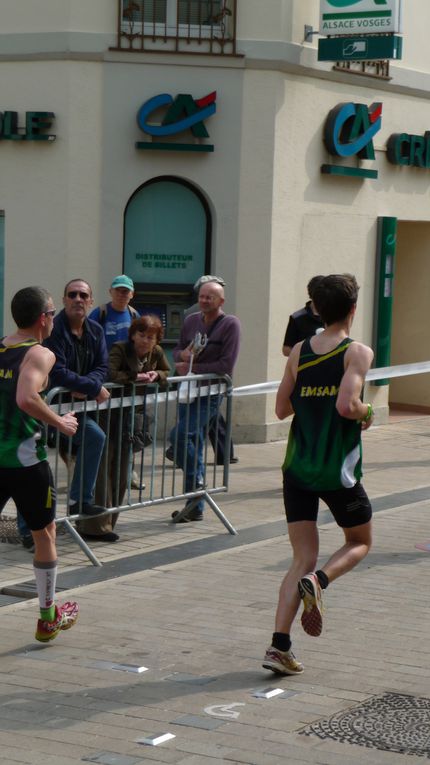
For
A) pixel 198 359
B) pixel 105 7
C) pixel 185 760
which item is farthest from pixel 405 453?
pixel 185 760

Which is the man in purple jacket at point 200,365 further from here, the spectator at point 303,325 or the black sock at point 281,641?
the black sock at point 281,641

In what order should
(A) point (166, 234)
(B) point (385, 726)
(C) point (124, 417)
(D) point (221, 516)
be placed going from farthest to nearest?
(A) point (166, 234) < (D) point (221, 516) < (C) point (124, 417) < (B) point (385, 726)

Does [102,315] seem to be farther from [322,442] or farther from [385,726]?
[385,726]


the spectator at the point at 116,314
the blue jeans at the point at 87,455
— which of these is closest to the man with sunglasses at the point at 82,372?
the blue jeans at the point at 87,455

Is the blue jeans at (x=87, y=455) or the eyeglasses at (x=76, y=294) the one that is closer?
the blue jeans at (x=87, y=455)

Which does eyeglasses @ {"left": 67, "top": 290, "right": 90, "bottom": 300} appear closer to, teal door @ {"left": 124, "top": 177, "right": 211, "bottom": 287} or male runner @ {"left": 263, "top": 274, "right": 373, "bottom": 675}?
male runner @ {"left": 263, "top": 274, "right": 373, "bottom": 675}

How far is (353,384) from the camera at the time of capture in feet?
20.8

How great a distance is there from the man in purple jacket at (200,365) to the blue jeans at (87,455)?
42.2 inches

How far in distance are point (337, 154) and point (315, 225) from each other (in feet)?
2.72

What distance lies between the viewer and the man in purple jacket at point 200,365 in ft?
33.2

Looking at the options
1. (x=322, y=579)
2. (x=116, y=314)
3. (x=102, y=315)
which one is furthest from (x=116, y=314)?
(x=322, y=579)

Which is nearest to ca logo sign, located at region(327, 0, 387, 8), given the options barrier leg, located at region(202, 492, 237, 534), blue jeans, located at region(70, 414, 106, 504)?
barrier leg, located at region(202, 492, 237, 534)

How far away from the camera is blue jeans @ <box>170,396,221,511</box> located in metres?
10.1

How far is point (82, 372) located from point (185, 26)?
21.6 feet
